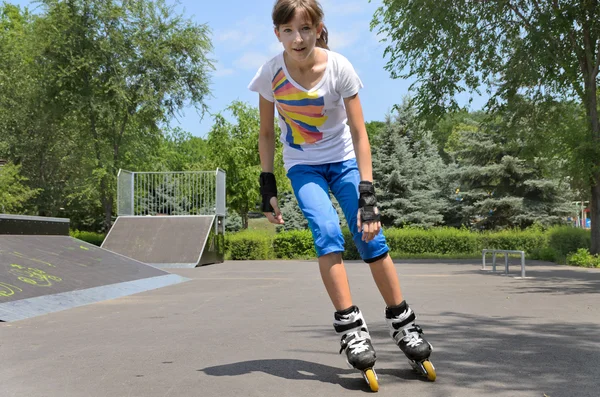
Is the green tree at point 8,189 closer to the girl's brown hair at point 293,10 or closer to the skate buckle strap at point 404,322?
the girl's brown hair at point 293,10

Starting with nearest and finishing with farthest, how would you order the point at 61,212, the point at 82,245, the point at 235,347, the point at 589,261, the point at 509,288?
1. the point at 235,347
2. the point at 509,288
3. the point at 82,245
4. the point at 589,261
5. the point at 61,212

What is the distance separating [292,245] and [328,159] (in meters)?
23.3

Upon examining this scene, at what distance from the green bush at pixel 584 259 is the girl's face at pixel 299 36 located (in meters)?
15.9

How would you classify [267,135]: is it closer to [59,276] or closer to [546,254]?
[59,276]

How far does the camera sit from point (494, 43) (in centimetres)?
2134

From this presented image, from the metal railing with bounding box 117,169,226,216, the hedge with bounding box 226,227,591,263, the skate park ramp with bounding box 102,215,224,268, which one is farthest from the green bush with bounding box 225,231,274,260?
the skate park ramp with bounding box 102,215,224,268

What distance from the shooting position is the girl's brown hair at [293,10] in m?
3.57

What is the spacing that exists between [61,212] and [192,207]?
2177cm

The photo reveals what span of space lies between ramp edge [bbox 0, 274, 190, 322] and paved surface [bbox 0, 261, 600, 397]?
0.18 meters

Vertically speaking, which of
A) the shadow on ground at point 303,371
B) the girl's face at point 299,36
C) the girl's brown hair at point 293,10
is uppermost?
the girl's brown hair at point 293,10

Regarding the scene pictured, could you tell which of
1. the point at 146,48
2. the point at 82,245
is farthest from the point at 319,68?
the point at 146,48

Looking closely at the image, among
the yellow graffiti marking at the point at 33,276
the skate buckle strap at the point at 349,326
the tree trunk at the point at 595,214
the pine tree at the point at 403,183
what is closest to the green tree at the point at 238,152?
the pine tree at the point at 403,183

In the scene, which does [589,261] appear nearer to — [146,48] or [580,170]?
[580,170]

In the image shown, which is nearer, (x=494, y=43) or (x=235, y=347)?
(x=235, y=347)
